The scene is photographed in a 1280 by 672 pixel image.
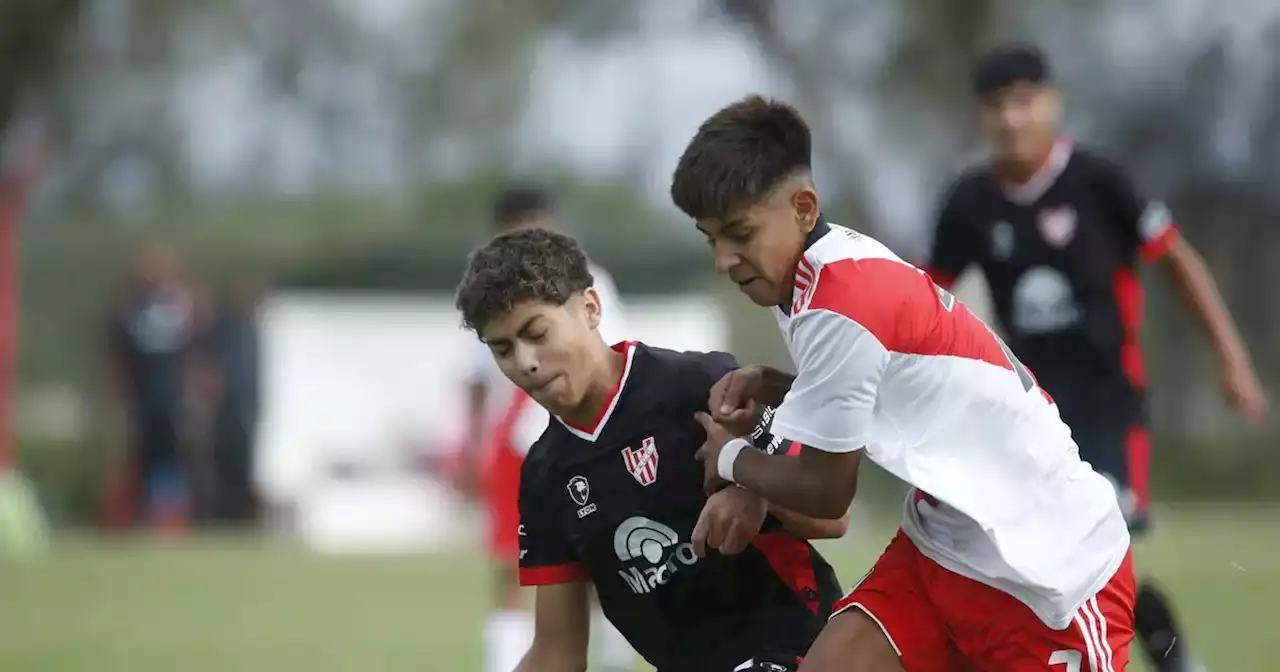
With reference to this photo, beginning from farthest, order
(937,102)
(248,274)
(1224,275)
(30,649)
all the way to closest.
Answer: (248,274), (937,102), (1224,275), (30,649)

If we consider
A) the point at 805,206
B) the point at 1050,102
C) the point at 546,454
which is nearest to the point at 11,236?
the point at 1050,102

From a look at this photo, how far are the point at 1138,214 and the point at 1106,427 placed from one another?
689 mm

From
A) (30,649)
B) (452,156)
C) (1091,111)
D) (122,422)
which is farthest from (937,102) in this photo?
(30,649)

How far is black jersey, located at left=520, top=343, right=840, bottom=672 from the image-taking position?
12.6ft

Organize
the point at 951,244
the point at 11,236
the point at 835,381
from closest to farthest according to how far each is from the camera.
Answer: the point at 835,381 < the point at 951,244 < the point at 11,236

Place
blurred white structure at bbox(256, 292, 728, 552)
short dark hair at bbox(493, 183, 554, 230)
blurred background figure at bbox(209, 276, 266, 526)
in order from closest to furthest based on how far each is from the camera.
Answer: short dark hair at bbox(493, 183, 554, 230), blurred background figure at bbox(209, 276, 266, 526), blurred white structure at bbox(256, 292, 728, 552)

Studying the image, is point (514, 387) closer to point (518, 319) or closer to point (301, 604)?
point (301, 604)

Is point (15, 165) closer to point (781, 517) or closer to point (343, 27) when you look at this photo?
point (343, 27)

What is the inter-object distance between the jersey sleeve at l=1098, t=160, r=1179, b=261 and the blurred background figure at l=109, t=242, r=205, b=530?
1165cm

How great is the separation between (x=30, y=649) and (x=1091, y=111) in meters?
11.7

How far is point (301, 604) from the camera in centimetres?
1007

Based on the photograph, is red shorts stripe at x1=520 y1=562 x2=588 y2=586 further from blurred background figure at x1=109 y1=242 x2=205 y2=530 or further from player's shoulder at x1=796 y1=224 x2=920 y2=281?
blurred background figure at x1=109 y1=242 x2=205 y2=530

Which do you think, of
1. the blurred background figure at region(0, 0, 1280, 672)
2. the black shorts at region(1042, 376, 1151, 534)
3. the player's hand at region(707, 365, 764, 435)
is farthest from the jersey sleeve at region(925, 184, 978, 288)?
the blurred background figure at region(0, 0, 1280, 672)

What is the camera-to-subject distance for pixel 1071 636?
3.65 m
